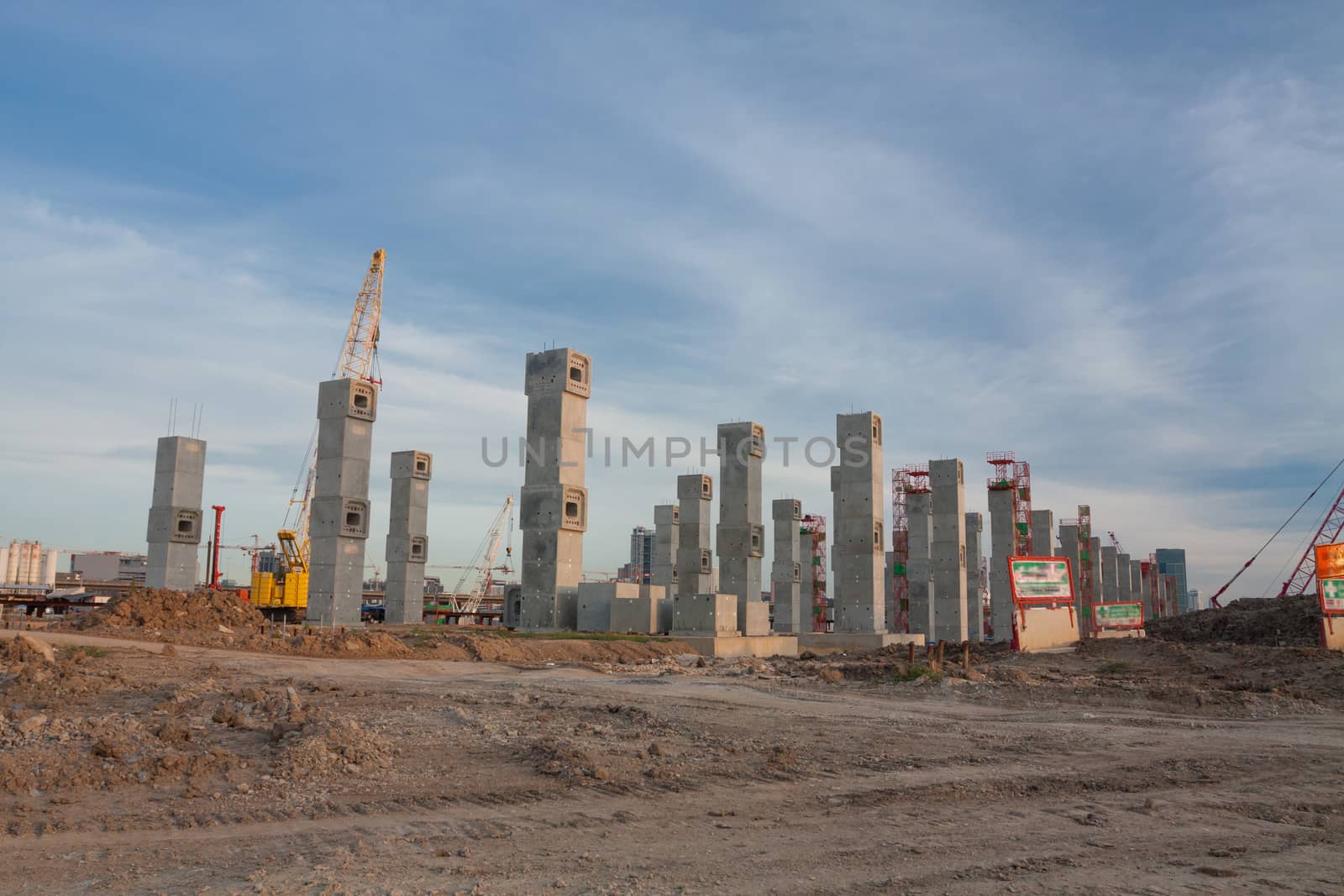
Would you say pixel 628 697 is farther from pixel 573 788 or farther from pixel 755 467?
pixel 755 467

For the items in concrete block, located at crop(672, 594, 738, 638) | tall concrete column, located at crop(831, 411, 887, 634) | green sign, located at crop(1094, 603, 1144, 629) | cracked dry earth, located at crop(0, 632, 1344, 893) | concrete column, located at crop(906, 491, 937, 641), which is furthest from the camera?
concrete column, located at crop(906, 491, 937, 641)

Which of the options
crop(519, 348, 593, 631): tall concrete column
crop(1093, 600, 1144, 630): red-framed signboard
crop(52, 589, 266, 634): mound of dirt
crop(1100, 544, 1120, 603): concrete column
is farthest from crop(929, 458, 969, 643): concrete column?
crop(1100, 544, 1120, 603): concrete column

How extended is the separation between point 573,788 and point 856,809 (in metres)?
2.78

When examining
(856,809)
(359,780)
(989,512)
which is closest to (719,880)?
(856,809)

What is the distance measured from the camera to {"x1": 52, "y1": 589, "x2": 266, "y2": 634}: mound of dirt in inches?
1089

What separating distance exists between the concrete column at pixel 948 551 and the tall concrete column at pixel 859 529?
907 centimetres

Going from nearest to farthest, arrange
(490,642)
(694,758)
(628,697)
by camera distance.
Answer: (694,758) → (628,697) → (490,642)

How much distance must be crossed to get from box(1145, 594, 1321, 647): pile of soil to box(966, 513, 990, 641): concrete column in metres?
20.0

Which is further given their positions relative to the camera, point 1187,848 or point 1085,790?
point 1085,790

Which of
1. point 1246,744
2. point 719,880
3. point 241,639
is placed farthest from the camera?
point 241,639

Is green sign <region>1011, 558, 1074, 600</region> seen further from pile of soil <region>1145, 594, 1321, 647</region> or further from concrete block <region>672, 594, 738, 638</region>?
concrete block <region>672, 594, 738, 638</region>

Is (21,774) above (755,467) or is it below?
below

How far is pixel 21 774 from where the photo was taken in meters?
8.91

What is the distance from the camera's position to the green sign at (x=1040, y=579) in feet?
92.0
